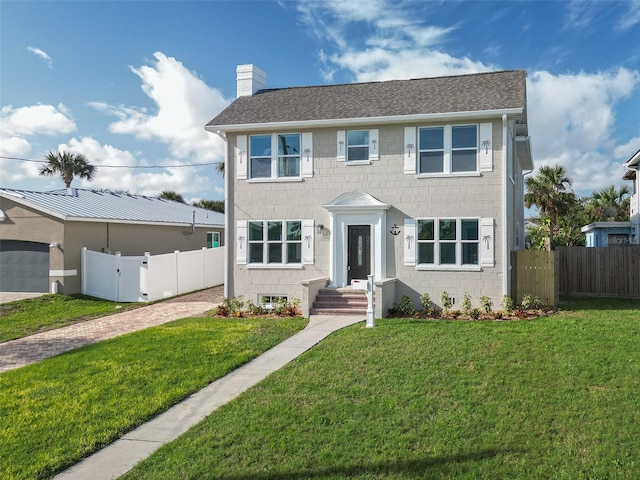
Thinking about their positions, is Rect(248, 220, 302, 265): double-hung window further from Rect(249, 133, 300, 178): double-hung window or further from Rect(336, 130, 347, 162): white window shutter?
Rect(336, 130, 347, 162): white window shutter

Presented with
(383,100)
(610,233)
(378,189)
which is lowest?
(610,233)

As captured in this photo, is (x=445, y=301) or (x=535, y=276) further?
(x=535, y=276)

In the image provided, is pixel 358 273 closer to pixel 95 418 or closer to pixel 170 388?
pixel 170 388

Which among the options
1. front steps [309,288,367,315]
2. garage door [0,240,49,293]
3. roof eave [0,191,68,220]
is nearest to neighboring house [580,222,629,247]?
front steps [309,288,367,315]

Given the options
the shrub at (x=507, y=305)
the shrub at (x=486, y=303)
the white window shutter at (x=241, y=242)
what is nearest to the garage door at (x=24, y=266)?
the white window shutter at (x=241, y=242)

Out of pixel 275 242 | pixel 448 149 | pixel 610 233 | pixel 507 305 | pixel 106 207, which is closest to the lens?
pixel 507 305

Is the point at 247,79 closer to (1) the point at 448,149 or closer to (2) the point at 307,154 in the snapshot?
(2) the point at 307,154

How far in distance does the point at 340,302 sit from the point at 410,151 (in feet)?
16.1

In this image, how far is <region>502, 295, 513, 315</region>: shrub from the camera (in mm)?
13148

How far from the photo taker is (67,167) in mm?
36406

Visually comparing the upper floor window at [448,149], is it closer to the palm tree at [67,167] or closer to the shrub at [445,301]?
the shrub at [445,301]

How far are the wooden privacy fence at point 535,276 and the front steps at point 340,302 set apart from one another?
454cm

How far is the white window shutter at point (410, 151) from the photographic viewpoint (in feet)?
47.2

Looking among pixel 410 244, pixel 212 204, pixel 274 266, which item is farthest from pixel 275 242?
pixel 212 204
